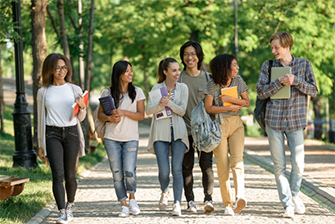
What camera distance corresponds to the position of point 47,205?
7.65 m

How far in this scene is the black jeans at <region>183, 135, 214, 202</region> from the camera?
22.3 ft

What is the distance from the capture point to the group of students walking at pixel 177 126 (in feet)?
21.3

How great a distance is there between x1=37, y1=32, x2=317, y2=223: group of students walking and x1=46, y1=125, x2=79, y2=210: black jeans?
11 millimetres

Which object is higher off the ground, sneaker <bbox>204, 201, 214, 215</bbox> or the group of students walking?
the group of students walking

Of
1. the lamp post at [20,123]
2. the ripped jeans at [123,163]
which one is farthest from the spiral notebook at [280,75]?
the lamp post at [20,123]

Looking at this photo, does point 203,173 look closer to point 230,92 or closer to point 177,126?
point 177,126

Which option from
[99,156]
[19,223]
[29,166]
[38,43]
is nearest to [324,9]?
[99,156]

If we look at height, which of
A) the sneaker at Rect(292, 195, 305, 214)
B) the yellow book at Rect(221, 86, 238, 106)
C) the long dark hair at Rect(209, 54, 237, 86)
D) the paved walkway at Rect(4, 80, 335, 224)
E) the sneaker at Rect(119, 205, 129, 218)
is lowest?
the paved walkway at Rect(4, 80, 335, 224)

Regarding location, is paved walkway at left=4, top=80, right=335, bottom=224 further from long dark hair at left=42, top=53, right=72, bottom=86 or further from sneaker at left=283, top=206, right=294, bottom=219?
long dark hair at left=42, top=53, right=72, bottom=86

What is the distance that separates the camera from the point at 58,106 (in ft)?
21.4

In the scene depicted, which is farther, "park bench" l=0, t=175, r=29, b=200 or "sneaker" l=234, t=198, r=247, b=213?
"sneaker" l=234, t=198, r=247, b=213

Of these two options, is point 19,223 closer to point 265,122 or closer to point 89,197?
point 89,197

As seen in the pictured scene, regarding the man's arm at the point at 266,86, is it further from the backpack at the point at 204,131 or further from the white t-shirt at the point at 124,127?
the white t-shirt at the point at 124,127

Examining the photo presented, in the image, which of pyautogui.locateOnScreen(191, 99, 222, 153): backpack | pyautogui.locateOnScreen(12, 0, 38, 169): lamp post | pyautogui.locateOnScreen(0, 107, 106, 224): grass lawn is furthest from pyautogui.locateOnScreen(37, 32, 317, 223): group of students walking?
pyautogui.locateOnScreen(12, 0, 38, 169): lamp post
